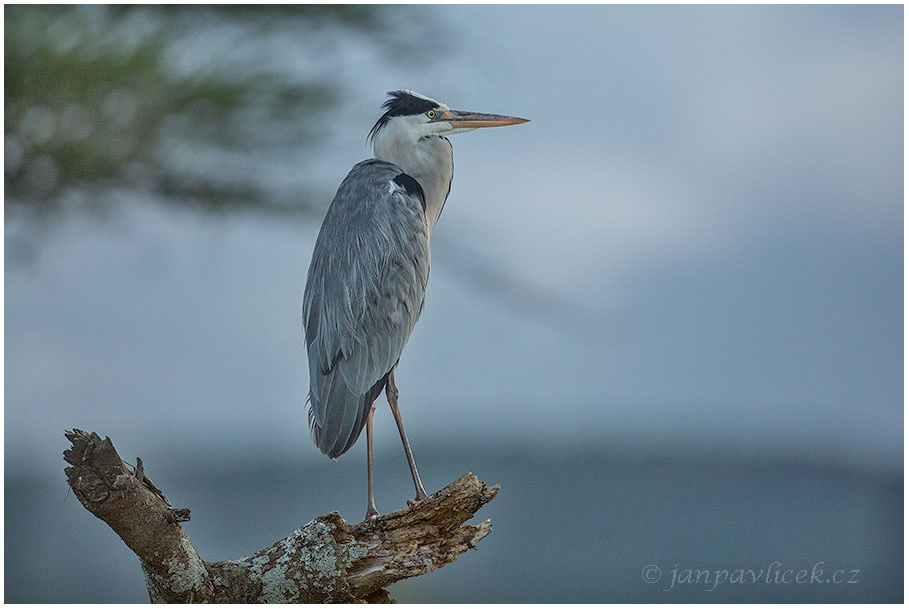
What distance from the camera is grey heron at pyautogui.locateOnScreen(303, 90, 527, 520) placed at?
178 centimetres

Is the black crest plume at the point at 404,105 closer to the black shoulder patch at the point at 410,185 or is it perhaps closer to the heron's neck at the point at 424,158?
the heron's neck at the point at 424,158

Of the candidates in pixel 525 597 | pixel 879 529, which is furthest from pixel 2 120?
pixel 879 529

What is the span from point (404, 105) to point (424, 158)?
0.14 metres

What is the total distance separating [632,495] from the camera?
9.81 feet

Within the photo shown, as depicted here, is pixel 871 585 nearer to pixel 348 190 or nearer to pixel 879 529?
pixel 879 529

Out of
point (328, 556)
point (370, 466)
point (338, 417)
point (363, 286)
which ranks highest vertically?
point (363, 286)

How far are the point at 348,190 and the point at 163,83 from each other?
509 millimetres

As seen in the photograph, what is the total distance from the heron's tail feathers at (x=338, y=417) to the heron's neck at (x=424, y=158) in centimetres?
54

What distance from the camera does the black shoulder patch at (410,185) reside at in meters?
2.01

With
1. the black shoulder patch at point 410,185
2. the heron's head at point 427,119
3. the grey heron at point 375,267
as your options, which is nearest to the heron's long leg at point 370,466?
the grey heron at point 375,267

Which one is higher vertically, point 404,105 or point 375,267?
point 404,105

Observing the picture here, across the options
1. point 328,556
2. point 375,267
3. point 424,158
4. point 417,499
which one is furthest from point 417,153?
point 328,556

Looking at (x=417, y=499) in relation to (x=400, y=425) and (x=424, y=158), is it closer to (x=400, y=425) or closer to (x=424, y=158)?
(x=400, y=425)

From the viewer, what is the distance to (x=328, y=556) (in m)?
1.56
